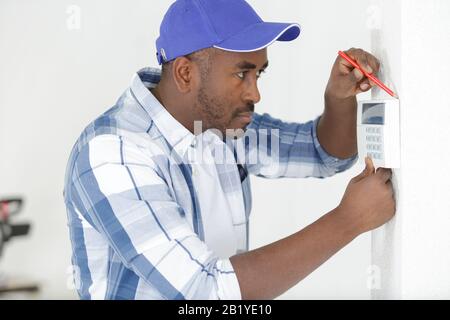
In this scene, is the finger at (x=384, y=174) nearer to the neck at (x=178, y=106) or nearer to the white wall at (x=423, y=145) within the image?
the white wall at (x=423, y=145)

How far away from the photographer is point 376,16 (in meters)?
1.13

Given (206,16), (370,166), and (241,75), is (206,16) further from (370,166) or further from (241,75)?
(370,166)

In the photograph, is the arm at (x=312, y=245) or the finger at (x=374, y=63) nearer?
the arm at (x=312, y=245)

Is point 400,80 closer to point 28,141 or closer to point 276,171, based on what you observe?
point 276,171

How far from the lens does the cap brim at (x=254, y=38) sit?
3.76 ft

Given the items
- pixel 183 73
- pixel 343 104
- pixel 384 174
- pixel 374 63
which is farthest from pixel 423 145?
pixel 183 73

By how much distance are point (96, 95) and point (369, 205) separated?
2022 mm

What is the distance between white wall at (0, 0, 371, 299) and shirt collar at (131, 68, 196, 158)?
4.15ft

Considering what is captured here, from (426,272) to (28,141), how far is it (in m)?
2.49

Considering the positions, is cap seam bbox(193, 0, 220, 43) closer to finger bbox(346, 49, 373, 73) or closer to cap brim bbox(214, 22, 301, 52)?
cap brim bbox(214, 22, 301, 52)

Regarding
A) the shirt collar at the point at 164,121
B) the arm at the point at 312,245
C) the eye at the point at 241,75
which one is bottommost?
the arm at the point at 312,245

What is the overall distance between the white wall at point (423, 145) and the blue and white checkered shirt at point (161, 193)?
11.2 inches

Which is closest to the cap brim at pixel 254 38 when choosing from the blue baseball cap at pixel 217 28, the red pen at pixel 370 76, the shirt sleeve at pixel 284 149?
the blue baseball cap at pixel 217 28

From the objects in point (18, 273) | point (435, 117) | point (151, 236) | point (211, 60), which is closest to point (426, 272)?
point (435, 117)
